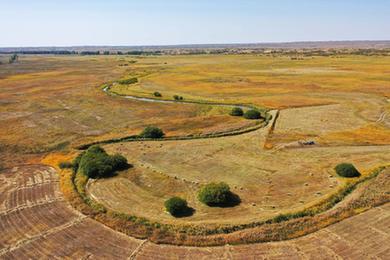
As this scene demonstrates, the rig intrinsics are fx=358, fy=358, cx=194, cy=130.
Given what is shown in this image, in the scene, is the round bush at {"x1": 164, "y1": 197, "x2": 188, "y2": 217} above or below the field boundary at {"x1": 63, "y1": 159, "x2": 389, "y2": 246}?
above

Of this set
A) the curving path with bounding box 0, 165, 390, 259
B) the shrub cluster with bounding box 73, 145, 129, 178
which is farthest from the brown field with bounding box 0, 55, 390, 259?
the shrub cluster with bounding box 73, 145, 129, 178

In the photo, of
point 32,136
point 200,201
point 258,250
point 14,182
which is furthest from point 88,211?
point 32,136

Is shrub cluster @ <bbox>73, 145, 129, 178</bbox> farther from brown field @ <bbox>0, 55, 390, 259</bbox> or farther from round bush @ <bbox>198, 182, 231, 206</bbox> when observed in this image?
round bush @ <bbox>198, 182, 231, 206</bbox>

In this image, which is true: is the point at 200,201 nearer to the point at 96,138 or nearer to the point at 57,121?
the point at 96,138

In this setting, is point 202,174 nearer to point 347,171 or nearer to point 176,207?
point 176,207

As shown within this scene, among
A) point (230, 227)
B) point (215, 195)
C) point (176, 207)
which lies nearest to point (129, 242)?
point (176, 207)
